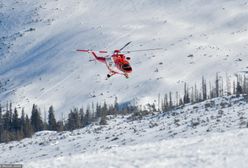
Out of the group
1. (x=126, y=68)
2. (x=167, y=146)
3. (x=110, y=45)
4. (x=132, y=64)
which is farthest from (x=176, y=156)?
(x=110, y=45)

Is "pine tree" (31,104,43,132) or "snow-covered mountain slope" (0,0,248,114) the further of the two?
"snow-covered mountain slope" (0,0,248,114)

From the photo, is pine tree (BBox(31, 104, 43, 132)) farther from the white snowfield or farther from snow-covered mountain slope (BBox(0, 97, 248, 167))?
the white snowfield

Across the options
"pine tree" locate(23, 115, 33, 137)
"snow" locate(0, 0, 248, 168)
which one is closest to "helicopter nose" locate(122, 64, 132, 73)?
"snow" locate(0, 0, 248, 168)

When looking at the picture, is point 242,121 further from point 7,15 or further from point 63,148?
point 7,15

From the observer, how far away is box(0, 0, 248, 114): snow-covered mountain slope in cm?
11894

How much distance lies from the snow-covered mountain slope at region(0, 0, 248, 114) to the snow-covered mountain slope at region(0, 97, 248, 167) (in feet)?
202

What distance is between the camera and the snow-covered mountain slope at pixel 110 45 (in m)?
119

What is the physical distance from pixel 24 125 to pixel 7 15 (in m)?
118

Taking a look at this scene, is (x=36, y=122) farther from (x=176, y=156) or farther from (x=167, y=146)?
(x=176, y=156)

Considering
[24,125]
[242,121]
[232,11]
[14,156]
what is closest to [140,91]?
[24,125]

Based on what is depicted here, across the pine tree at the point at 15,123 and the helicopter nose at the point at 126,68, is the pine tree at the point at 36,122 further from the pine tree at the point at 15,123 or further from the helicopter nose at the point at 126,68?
the helicopter nose at the point at 126,68

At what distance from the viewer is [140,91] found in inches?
4429

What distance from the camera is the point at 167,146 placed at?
2527cm

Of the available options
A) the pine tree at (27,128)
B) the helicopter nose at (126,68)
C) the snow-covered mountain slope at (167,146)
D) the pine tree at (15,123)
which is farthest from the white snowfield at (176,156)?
the pine tree at (15,123)
